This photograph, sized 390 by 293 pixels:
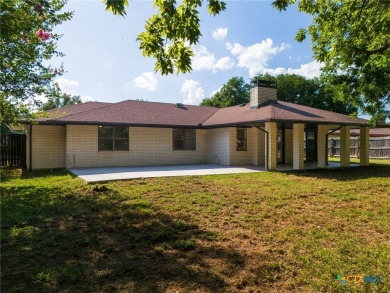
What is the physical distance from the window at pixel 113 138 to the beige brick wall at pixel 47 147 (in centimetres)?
207

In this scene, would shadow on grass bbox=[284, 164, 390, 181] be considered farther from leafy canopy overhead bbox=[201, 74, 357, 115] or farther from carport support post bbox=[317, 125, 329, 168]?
leafy canopy overhead bbox=[201, 74, 357, 115]

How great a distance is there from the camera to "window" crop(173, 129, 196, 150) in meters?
17.6

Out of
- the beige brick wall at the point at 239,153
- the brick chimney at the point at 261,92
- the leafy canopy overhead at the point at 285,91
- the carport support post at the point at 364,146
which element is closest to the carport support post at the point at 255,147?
the beige brick wall at the point at 239,153

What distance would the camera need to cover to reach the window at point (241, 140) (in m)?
16.9

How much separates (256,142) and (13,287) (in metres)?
15.2

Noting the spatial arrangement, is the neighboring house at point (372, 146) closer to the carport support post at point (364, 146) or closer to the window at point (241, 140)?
the carport support post at point (364, 146)

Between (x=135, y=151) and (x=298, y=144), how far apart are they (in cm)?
892

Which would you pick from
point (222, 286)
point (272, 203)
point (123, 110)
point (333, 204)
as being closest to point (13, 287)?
point (222, 286)

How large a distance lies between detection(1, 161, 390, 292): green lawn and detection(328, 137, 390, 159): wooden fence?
62.9 ft

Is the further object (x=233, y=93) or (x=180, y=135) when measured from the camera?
(x=233, y=93)

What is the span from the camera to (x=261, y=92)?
16844mm

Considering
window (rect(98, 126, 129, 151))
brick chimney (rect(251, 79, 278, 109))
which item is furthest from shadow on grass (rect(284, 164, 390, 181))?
window (rect(98, 126, 129, 151))

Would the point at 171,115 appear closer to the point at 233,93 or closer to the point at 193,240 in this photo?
the point at 193,240

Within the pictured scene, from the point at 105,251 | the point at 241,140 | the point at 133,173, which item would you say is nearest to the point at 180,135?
the point at 241,140
